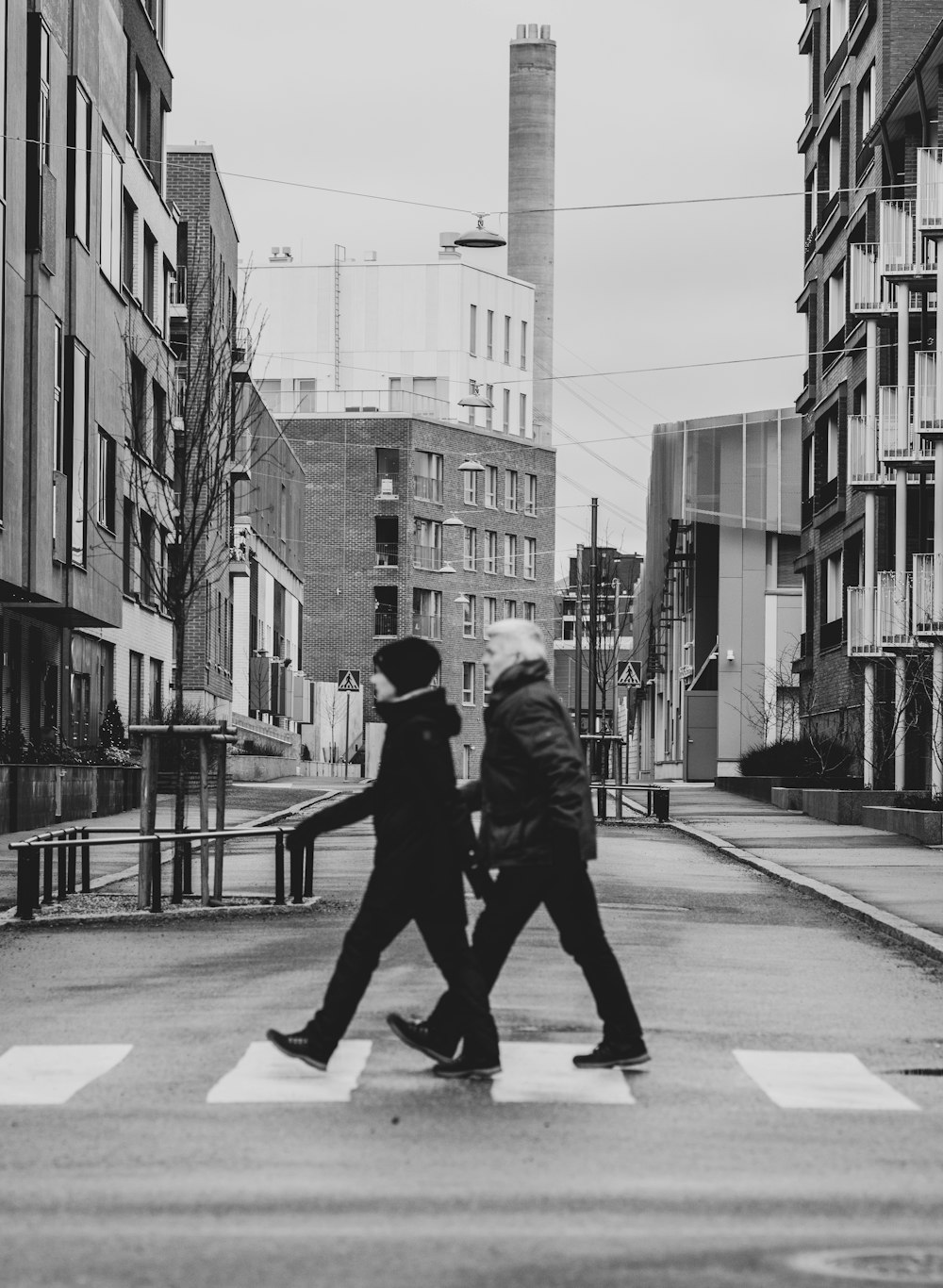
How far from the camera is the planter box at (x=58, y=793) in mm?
26641

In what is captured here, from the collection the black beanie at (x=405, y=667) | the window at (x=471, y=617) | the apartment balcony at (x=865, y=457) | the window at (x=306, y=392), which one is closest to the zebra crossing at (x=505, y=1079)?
the black beanie at (x=405, y=667)

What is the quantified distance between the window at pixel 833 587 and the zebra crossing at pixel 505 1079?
127 feet

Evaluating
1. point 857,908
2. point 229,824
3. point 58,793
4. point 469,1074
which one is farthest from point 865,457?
point 469,1074

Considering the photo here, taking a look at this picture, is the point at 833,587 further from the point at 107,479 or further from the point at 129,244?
the point at 107,479

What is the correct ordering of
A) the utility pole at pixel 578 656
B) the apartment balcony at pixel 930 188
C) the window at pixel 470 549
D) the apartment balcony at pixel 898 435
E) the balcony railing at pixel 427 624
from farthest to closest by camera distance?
1. the window at pixel 470 549
2. the balcony railing at pixel 427 624
3. the utility pole at pixel 578 656
4. the apartment balcony at pixel 898 435
5. the apartment balcony at pixel 930 188

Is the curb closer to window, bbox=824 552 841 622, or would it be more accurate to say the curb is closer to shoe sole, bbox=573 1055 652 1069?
shoe sole, bbox=573 1055 652 1069

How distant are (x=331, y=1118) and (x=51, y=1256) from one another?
219 centimetres

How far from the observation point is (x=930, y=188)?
36.1 metres

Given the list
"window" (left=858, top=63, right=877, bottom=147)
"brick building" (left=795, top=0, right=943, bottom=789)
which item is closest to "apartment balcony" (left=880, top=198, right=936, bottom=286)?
"brick building" (left=795, top=0, right=943, bottom=789)

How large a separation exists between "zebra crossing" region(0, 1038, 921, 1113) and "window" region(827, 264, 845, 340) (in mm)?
39957

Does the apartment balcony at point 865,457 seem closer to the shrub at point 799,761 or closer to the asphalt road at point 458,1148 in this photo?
the shrub at point 799,761

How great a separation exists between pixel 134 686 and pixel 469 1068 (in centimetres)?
3681

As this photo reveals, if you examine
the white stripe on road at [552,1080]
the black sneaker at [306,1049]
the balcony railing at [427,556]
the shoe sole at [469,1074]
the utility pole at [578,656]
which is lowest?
the white stripe on road at [552,1080]

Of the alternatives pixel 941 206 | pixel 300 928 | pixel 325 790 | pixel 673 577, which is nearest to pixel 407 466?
pixel 673 577
